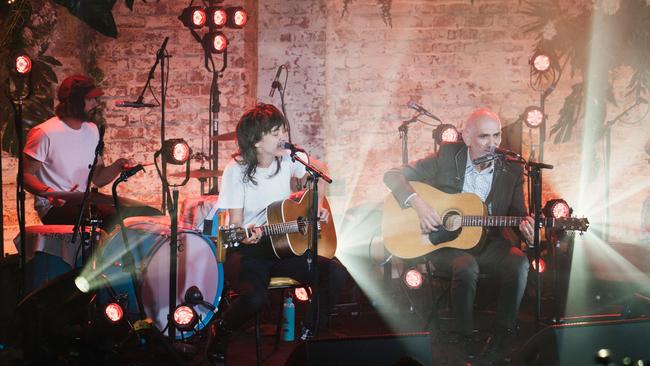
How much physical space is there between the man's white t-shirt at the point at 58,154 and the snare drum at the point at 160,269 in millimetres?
778

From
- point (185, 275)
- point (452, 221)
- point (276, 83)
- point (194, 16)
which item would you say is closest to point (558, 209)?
point (452, 221)

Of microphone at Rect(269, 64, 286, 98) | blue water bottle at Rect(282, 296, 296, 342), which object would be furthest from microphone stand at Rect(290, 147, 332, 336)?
microphone at Rect(269, 64, 286, 98)

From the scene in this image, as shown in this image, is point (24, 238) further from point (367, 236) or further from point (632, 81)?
point (632, 81)

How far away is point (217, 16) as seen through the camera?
6512 millimetres

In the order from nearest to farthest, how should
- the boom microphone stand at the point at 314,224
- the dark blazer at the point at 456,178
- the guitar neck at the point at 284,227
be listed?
1. the boom microphone stand at the point at 314,224
2. the guitar neck at the point at 284,227
3. the dark blazer at the point at 456,178

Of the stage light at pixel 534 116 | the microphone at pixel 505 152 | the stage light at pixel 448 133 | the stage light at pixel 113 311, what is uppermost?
the stage light at pixel 534 116

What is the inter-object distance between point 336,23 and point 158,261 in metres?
3.19

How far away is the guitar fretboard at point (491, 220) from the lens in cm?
516

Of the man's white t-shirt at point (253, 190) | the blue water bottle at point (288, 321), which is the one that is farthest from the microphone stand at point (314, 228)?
the blue water bottle at point (288, 321)

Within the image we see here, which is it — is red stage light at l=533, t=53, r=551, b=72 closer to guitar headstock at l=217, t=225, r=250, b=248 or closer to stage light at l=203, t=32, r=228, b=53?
stage light at l=203, t=32, r=228, b=53

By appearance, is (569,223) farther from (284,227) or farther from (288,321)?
(288,321)

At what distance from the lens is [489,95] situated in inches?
295

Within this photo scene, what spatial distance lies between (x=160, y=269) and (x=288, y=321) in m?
0.98

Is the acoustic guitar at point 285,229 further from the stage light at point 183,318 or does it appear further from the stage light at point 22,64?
the stage light at point 22,64
